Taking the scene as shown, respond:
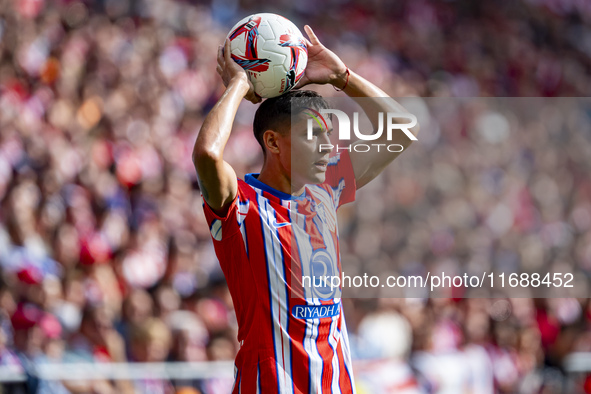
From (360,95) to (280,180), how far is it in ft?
2.10

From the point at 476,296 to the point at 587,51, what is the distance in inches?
418

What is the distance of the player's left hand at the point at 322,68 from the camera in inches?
150

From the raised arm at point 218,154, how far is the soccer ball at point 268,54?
0.19m

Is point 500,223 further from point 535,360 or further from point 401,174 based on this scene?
point 535,360

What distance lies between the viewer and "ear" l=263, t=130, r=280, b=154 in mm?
3543

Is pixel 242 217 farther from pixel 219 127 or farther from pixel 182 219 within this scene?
pixel 182 219

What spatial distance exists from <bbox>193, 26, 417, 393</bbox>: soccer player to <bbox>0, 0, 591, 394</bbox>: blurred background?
297cm

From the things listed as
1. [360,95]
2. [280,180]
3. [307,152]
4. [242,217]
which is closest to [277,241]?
[242,217]

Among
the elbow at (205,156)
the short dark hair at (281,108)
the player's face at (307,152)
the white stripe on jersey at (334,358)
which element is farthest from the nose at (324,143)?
the white stripe on jersey at (334,358)

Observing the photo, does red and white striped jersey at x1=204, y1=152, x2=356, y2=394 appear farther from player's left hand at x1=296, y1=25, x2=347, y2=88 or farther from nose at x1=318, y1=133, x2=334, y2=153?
player's left hand at x1=296, y1=25, x2=347, y2=88

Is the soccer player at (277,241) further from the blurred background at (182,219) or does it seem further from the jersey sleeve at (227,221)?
the blurred background at (182,219)

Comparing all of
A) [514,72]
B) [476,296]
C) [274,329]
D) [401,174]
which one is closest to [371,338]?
[476,296]

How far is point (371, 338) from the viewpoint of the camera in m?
6.97

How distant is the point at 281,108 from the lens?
11.6 feet
